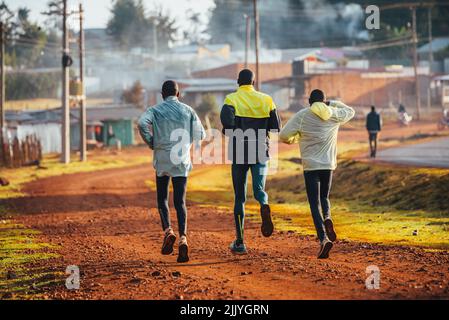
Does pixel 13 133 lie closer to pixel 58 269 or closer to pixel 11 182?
pixel 11 182

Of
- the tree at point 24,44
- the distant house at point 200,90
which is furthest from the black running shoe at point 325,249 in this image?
the tree at point 24,44

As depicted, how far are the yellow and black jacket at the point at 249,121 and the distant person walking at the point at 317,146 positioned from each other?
0.30 metres

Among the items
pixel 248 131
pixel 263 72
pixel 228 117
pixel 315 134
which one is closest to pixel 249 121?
pixel 248 131

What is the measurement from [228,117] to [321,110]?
1.09 metres

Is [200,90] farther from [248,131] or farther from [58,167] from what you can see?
[248,131]

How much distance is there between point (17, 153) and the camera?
38062mm

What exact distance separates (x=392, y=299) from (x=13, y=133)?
4161 cm

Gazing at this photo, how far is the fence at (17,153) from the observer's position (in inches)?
1480

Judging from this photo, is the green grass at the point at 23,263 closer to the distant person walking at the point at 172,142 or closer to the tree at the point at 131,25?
the distant person walking at the point at 172,142

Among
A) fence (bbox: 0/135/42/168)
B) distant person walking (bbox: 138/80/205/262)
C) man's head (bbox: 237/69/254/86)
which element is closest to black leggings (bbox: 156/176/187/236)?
distant person walking (bbox: 138/80/205/262)

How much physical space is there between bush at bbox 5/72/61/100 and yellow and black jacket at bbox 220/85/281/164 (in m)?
81.6

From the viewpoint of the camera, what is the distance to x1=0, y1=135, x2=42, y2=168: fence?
37.6 metres

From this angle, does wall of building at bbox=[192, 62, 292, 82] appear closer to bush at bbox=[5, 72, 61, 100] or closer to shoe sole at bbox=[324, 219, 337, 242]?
bush at bbox=[5, 72, 61, 100]

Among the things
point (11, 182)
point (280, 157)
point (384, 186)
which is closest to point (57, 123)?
point (280, 157)
